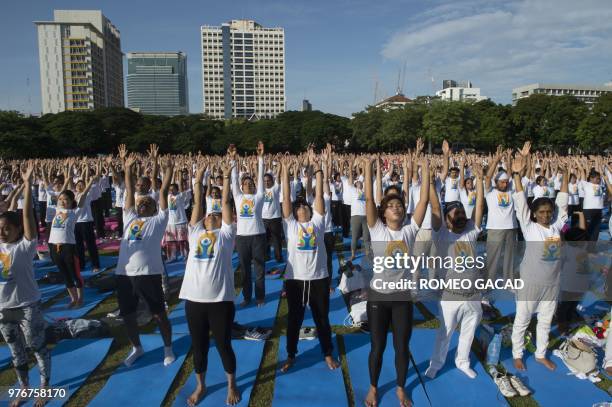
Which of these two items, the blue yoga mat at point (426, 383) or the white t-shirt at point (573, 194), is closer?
the blue yoga mat at point (426, 383)

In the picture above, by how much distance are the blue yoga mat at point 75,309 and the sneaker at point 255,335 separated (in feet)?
9.35

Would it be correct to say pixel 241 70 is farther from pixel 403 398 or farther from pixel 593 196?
pixel 403 398

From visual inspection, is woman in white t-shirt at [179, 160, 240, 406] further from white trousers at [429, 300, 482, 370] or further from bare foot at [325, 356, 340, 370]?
white trousers at [429, 300, 482, 370]

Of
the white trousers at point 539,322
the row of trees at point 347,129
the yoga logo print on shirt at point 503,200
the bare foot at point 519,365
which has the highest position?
the row of trees at point 347,129

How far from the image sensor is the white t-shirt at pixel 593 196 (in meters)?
9.44

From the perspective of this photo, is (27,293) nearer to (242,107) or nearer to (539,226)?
(539,226)

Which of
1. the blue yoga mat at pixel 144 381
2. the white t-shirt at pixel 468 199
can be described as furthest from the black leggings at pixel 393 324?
the white t-shirt at pixel 468 199

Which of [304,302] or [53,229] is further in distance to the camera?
[53,229]

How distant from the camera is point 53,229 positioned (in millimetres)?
6324

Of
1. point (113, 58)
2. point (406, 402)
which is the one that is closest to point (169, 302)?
point (406, 402)

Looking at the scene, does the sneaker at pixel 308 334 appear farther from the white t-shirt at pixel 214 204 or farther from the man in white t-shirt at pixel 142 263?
the white t-shirt at pixel 214 204

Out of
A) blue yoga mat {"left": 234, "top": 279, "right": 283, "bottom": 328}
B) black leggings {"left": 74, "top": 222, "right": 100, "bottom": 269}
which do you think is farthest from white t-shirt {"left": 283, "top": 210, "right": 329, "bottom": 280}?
black leggings {"left": 74, "top": 222, "right": 100, "bottom": 269}

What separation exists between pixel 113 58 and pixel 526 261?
455ft

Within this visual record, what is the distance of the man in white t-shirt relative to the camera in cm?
457
